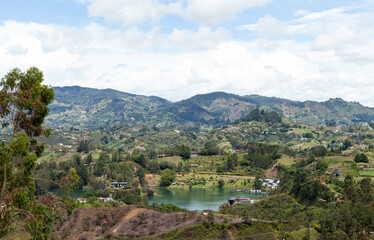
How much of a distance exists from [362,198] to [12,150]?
48.5 metres

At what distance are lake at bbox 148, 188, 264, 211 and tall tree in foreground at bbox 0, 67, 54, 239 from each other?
217ft

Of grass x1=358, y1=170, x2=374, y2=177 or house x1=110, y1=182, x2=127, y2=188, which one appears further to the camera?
house x1=110, y1=182, x2=127, y2=188

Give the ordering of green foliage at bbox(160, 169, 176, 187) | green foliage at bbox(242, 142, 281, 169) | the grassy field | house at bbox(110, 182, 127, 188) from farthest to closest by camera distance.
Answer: green foliage at bbox(242, 142, 281, 169), green foliage at bbox(160, 169, 176, 187), the grassy field, house at bbox(110, 182, 127, 188)

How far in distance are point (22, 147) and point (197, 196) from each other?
83.5 metres

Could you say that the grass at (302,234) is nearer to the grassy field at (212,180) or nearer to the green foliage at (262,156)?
the grassy field at (212,180)

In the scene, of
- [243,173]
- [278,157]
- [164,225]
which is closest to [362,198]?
[164,225]

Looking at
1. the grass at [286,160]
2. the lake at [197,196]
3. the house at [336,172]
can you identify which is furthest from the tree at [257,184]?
the house at [336,172]

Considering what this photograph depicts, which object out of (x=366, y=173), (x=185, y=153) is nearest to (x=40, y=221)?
(x=366, y=173)

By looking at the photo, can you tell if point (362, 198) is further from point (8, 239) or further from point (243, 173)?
point (243, 173)

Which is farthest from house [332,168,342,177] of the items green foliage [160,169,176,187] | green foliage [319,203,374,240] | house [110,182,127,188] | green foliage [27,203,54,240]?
green foliage [27,203,54,240]

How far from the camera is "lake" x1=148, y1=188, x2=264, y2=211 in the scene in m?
82.8

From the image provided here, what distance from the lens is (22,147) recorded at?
43.3 ft

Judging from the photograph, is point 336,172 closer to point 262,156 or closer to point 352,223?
point 262,156

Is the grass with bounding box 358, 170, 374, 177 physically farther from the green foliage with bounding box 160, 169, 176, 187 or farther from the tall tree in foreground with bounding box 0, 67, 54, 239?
the tall tree in foreground with bounding box 0, 67, 54, 239
